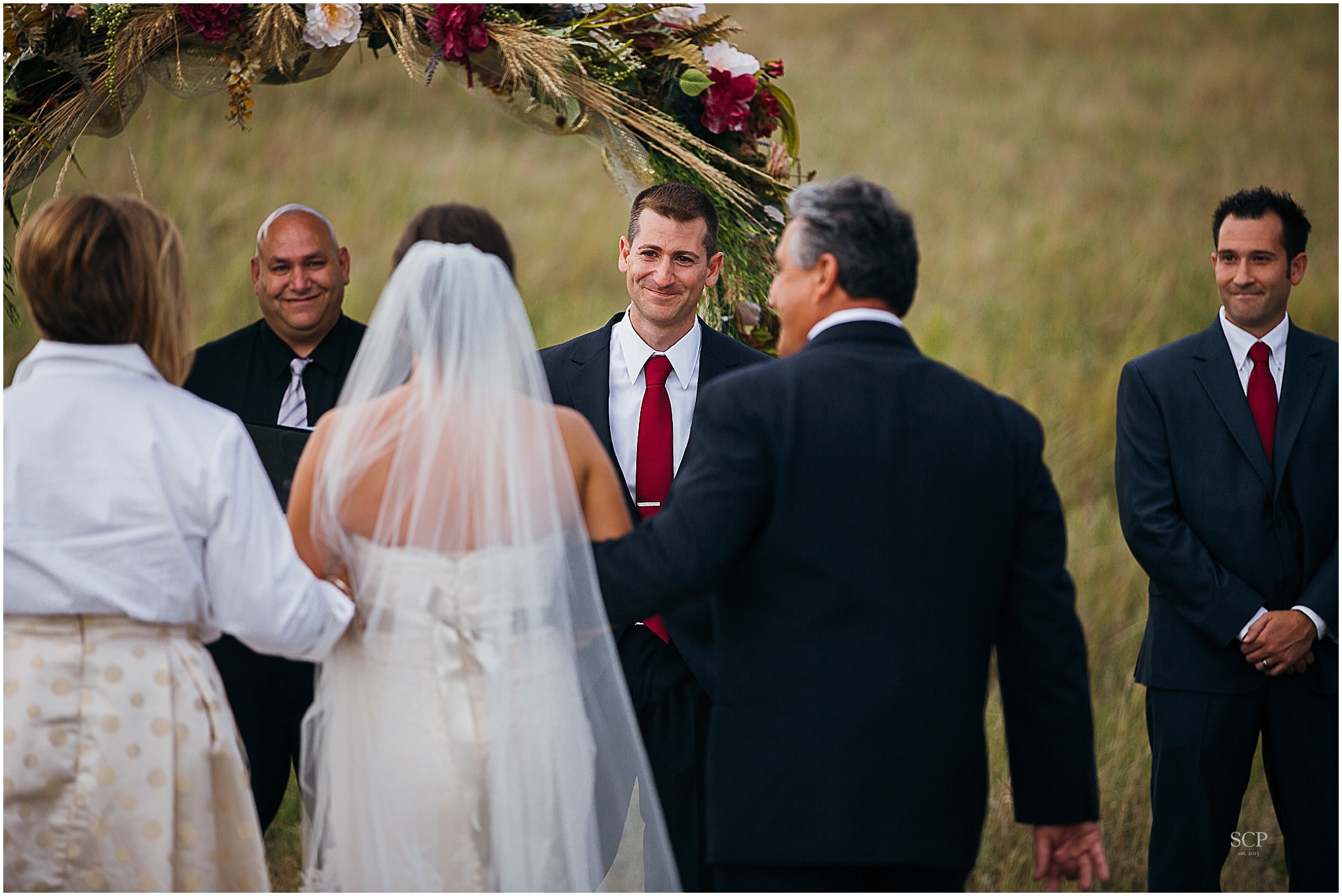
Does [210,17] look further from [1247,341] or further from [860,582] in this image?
[1247,341]

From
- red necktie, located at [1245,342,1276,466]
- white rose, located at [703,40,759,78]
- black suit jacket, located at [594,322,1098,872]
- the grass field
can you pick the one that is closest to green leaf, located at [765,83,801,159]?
white rose, located at [703,40,759,78]

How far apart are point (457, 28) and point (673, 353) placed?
1.23 meters

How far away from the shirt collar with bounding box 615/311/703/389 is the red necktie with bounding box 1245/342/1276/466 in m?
0.28

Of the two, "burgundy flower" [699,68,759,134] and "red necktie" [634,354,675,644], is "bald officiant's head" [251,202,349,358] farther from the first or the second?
"burgundy flower" [699,68,759,134]

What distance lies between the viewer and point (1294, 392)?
153 inches

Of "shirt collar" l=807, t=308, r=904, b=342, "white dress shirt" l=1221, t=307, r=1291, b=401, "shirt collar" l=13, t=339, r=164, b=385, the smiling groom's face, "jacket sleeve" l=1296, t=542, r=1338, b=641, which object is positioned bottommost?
"jacket sleeve" l=1296, t=542, r=1338, b=641

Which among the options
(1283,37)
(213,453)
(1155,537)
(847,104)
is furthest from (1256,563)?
(1283,37)

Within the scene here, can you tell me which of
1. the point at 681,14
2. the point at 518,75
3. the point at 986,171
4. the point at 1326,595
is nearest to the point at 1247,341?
the point at 1326,595

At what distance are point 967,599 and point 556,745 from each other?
1.00m

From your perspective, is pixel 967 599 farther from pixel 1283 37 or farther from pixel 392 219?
pixel 1283 37

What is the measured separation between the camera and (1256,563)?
3801 mm

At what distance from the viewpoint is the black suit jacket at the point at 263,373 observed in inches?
170

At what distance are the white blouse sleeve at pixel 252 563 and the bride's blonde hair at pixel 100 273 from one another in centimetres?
30

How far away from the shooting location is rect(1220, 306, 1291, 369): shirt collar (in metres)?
3.96
